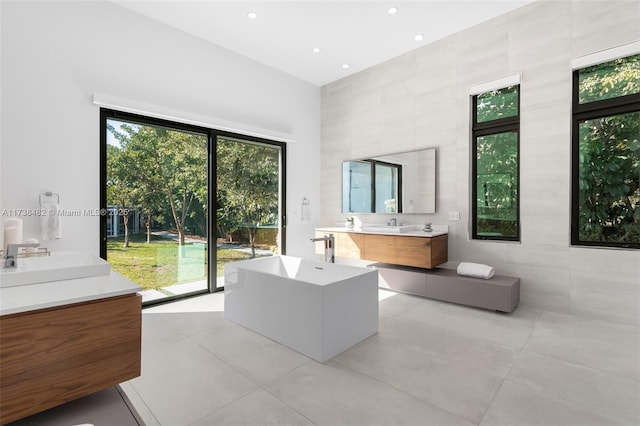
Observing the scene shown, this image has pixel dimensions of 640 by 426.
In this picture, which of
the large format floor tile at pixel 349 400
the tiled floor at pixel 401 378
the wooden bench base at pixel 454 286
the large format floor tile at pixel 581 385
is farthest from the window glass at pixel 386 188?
the large format floor tile at pixel 349 400

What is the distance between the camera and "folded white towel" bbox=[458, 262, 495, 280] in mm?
3361

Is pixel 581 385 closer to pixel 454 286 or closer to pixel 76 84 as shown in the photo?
pixel 454 286

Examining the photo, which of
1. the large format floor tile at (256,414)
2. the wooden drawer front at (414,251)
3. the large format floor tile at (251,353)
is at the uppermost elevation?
the wooden drawer front at (414,251)

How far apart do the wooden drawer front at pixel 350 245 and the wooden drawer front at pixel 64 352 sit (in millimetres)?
3084

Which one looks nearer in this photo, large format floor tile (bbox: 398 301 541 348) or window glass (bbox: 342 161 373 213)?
large format floor tile (bbox: 398 301 541 348)

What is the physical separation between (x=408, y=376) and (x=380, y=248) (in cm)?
206

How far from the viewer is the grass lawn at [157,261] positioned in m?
3.35

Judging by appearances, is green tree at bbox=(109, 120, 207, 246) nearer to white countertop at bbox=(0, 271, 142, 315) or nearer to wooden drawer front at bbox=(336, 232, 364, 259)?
wooden drawer front at bbox=(336, 232, 364, 259)

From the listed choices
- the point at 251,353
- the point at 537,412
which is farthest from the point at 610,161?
the point at 251,353

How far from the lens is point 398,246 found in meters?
3.83

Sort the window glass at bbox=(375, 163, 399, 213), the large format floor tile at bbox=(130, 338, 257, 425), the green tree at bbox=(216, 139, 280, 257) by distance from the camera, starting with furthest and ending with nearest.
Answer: the window glass at bbox=(375, 163, 399, 213) → the green tree at bbox=(216, 139, 280, 257) → the large format floor tile at bbox=(130, 338, 257, 425)

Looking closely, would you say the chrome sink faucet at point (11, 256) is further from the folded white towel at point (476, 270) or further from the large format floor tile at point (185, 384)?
the folded white towel at point (476, 270)

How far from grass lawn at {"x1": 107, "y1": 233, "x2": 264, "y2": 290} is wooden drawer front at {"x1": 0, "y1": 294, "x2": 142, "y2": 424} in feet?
7.45

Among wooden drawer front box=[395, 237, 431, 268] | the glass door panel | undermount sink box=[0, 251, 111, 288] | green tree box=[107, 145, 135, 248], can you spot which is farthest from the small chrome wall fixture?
undermount sink box=[0, 251, 111, 288]
